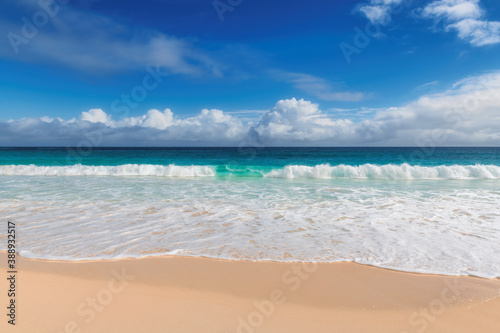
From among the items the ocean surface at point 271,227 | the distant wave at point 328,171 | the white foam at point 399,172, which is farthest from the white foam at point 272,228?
the distant wave at point 328,171

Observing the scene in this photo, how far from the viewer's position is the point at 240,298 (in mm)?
3453

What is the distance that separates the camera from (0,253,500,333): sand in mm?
2920

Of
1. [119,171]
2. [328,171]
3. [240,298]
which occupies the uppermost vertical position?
[328,171]

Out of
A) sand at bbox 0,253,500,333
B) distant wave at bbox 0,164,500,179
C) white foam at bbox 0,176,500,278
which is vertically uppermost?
distant wave at bbox 0,164,500,179

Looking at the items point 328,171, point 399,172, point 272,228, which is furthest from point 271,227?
point 399,172

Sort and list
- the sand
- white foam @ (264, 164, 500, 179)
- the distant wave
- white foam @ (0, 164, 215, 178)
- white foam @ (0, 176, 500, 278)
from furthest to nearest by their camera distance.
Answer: white foam @ (0, 164, 215, 178), the distant wave, white foam @ (264, 164, 500, 179), white foam @ (0, 176, 500, 278), the sand

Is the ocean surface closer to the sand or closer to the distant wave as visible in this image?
the sand

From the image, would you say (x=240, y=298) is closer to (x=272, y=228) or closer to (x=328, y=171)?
(x=272, y=228)

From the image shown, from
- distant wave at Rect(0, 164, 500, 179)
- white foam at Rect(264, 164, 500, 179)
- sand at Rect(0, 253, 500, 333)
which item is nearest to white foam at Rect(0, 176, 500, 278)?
sand at Rect(0, 253, 500, 333)

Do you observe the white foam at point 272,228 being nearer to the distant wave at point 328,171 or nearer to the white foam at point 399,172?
the white foam at point 399,172

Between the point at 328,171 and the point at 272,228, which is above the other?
the point at 328,171

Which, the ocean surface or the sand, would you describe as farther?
the ocean surface

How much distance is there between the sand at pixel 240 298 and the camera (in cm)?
292

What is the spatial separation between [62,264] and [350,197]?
30.9 feet
